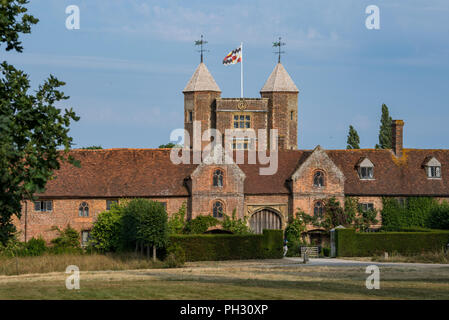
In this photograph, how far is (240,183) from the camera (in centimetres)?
6047

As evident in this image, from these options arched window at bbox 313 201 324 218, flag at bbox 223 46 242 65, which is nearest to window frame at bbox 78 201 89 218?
arched window at bbox 313 201 324 218

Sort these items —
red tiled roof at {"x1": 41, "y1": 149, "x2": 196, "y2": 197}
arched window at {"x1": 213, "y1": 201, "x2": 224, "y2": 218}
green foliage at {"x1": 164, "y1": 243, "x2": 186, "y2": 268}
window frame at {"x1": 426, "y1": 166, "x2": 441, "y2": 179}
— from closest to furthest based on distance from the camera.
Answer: green foliage at {"x1": 164, "y1": 243, "x2": 186, "y2": 268}
red tiled roof at {"x1": 41, "y1": 149, "x2": 196, "y2": 197}
arched window at {"x1": 213, "y1": 201, "x2": 224, "y2": 218}
window frame at {"x1": 426, "y1": 166, "x2": 441, "y2": 179}

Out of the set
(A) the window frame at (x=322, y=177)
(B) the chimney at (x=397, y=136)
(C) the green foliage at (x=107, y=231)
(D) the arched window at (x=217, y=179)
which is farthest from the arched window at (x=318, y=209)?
(C) the green foliage at (x=107, y=231)

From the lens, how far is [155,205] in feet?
168

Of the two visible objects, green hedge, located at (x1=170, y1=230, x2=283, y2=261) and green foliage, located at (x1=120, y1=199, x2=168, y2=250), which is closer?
green foliage, located at (x1=120, y1=199, x2=168, y2=250)

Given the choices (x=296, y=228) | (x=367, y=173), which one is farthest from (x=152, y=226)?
(x=367, y=173)

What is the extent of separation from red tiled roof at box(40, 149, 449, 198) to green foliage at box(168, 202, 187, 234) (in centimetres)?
133

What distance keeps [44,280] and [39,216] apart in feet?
72.8

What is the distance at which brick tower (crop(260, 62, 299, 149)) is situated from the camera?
260 feet

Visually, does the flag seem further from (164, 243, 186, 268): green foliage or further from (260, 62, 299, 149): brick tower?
(164, 243, 186, 268): green foliage

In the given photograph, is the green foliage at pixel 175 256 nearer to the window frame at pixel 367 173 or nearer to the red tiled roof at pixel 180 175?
the red tiled roof at pixel 180 175

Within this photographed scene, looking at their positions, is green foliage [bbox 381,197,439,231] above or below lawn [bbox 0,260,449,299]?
above

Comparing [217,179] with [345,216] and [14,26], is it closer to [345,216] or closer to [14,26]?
[345,216]

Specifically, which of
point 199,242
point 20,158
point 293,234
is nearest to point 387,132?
point 293,234
